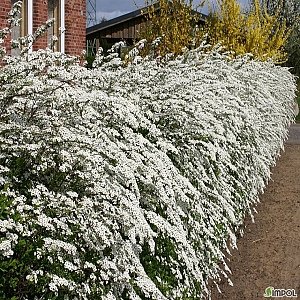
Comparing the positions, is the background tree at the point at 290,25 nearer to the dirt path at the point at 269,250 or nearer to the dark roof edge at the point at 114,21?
the dark roof edge at the point at 114,21

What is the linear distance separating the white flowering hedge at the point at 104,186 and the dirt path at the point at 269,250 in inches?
30.6

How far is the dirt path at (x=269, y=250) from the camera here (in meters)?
5.49

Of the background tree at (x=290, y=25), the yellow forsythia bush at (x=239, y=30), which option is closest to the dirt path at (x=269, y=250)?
the yellow forsythia bush at (x=239, y=30)

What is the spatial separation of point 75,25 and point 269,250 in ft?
31.2

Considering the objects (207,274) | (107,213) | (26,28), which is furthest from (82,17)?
(107,213)

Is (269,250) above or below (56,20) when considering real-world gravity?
below

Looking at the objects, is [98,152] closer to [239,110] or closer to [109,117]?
[109,117]

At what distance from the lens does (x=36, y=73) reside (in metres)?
4.22

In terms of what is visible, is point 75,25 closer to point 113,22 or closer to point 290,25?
point 113,22

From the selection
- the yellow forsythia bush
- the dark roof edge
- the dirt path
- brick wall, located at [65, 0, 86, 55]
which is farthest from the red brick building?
the dark roof edge

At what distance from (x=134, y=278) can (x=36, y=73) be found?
1.70 meters

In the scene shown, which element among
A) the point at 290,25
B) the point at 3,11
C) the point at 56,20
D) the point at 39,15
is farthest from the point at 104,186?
the point at 290,25

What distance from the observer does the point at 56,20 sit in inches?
548

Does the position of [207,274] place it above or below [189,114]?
below
